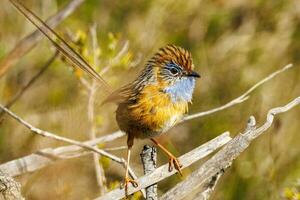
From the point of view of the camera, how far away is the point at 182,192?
2.94 m

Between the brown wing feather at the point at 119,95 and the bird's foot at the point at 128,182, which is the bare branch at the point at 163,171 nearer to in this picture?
the bird's foot at the point at 128,182

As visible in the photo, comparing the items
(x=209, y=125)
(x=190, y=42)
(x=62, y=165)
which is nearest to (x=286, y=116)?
(x=209, y=125)

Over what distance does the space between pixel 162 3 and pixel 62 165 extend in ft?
9.42

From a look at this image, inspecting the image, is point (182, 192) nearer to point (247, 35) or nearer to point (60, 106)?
point (60, 106)

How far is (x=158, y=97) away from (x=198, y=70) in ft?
7.47

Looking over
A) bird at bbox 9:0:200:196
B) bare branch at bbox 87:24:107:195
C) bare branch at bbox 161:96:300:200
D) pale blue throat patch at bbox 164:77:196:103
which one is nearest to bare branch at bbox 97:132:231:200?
bare branch at bbox 161:96:300:200

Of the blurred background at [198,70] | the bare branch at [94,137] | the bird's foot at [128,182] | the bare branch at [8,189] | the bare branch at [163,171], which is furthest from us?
the blurred background at [198,70]

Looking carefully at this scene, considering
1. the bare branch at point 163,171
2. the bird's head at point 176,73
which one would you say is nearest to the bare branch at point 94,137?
the bird's head at point 176,73

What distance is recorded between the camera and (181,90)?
12.5 ft

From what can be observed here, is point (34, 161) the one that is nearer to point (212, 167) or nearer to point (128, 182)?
point (128, 182)

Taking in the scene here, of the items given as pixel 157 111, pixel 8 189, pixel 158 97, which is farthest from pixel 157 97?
pixel 8 189

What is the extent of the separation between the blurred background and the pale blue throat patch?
1113mm

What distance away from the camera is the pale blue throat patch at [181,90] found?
12.4 ft

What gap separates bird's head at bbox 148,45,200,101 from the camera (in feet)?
12.5
